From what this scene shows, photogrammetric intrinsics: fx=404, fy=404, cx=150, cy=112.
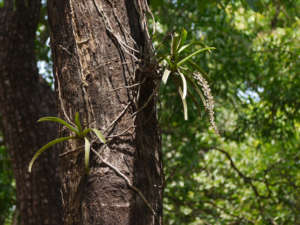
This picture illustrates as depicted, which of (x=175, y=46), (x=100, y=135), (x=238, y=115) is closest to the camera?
(x=100, y=135)

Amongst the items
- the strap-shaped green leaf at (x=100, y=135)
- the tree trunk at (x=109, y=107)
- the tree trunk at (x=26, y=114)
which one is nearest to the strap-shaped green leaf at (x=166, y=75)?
the tree trunk at (x=109, y=107)

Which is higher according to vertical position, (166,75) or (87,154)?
(166,75)

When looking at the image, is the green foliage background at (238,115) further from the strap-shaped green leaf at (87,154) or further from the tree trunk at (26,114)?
the strap-shaped green leaf at (87,154)

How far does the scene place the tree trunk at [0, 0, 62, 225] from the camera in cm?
262

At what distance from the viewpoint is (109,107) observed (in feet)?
4.01

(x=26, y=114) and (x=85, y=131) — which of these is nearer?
(x=85, y=131)

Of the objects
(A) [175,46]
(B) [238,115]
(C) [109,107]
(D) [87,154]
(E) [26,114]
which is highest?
(B) [238,115]

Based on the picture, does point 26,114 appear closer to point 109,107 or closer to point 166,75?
point 109,107

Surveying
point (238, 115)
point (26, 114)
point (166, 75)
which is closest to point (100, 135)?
point (166, 75)

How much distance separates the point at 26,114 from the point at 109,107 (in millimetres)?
1666

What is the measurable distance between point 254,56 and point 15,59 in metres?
2.01

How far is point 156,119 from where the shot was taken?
1.32m

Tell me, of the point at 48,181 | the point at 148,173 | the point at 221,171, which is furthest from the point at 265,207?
the point at 148,173

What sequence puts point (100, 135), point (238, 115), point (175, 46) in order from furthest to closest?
point (238, 115) < point (175, 46) < point (100, 135)
